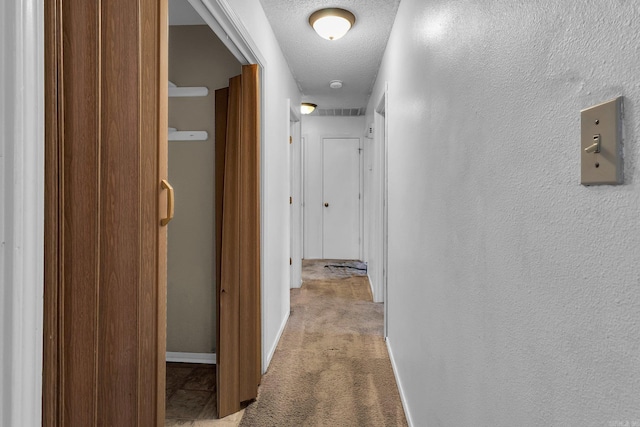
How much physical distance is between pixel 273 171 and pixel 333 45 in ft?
3.99

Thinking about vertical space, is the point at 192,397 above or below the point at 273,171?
below

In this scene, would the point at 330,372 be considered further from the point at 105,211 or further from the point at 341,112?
the point at 341,112

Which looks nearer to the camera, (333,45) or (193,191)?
(193,191)

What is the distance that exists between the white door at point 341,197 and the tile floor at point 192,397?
3.69 m

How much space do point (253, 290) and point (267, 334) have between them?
1.73 feet

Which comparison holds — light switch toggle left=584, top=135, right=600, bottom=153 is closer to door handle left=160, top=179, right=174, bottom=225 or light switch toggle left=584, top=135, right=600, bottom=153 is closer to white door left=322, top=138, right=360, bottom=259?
door handle left=160, top=179, right=174, bottom=225

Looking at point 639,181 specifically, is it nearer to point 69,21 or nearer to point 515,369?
point 515,369

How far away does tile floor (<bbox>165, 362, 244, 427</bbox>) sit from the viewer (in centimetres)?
197

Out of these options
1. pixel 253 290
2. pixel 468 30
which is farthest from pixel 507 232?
pixel 253 290

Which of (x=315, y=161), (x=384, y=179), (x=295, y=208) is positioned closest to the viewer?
(x=384, y=179)

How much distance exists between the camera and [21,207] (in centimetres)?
66

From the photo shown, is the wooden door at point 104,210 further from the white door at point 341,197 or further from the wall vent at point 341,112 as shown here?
the white door at point 341,197

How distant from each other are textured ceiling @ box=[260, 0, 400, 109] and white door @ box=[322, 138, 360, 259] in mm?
1444

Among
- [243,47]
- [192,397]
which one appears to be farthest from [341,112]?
[192,397]
